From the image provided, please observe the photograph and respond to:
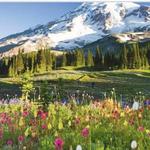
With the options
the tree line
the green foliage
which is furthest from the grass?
the tree line

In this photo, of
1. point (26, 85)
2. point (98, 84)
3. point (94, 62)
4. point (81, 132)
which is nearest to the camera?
point (81, 132)

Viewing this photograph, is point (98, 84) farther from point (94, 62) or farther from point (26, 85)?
point (94, 62)

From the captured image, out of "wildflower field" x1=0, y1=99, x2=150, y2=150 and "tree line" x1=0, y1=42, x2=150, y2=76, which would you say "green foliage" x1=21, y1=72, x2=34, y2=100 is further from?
"tree line" x1=0, y1=42, x2=150, y2=76

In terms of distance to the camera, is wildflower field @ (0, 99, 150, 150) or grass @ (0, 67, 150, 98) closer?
wildflower field @ (0, 99, 150, 150)

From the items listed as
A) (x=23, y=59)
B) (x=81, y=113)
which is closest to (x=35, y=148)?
(x=81, y=113)

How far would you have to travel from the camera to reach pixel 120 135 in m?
10.9

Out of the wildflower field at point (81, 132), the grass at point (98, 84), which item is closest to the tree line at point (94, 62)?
the grass at point (98, 84)

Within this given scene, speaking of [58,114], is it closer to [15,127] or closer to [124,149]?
[15,127]

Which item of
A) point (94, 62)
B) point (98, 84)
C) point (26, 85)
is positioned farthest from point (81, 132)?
point (94, 62)

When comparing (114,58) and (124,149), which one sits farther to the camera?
(114,58)

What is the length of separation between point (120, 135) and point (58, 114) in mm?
3824

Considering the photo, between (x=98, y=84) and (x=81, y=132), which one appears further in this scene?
(x=98, y=84)

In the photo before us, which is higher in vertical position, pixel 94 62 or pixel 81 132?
pixel 94 62

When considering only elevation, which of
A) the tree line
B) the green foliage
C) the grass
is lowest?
the grass
